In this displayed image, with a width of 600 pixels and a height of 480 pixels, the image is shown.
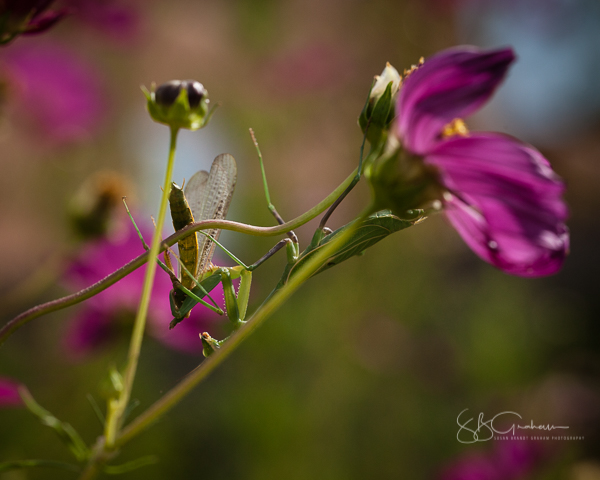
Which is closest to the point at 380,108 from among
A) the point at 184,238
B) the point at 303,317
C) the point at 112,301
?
the point at 184,238

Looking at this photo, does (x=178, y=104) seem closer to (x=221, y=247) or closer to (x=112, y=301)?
(x=221, y=247)

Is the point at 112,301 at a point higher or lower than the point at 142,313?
lower

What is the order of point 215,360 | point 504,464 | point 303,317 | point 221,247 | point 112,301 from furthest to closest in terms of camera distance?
point 303,317 < point 504,464 < point 112,301 < point 221,247 < point 215,360

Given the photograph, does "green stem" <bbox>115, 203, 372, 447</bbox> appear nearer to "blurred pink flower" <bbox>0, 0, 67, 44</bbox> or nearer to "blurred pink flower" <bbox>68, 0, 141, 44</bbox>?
"blurred pink flower" <bbox>0, 0, 67, 44</bbox>

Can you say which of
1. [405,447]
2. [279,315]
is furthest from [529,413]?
[279,315]

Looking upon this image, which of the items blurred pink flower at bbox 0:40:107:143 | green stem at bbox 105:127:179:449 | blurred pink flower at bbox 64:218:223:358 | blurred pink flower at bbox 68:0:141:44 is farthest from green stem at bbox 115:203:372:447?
blurred pink flower at bbox 0:40:107:143

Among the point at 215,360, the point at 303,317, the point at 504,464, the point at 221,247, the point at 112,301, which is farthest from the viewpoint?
the point at 303,317

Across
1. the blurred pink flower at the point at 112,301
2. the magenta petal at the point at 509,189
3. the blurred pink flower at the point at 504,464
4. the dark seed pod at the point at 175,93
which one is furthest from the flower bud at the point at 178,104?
the blurred pink flower at the point at 504,464
